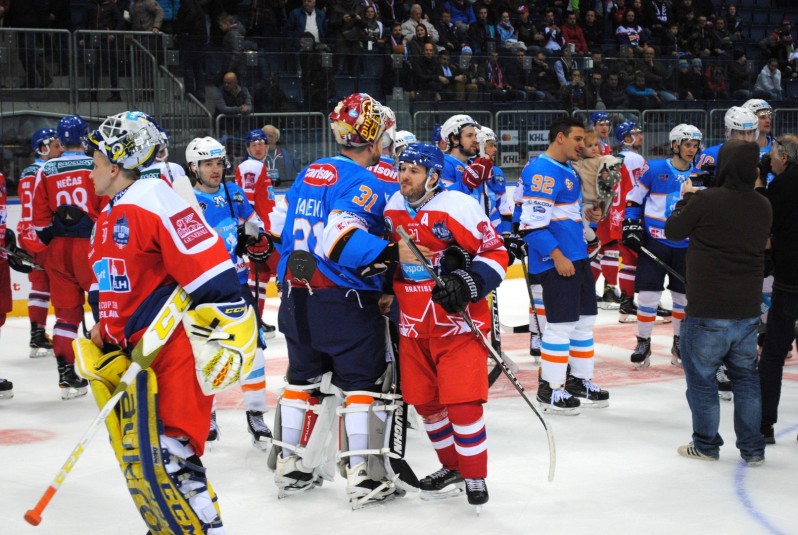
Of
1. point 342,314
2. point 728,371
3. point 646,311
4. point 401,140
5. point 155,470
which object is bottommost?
point 646,311

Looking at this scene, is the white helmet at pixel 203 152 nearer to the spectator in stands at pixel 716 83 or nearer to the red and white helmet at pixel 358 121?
the red and white helmet at pixel 358 121

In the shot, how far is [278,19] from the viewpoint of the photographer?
12242 mm

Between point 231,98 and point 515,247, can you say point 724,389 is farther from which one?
point 231,98

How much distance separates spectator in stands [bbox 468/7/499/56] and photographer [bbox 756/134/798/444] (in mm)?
9181

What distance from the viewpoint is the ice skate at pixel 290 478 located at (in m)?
4.16

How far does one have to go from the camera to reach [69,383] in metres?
6.14

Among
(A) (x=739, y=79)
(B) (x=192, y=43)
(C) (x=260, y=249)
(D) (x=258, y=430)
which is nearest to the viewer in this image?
(D) (x=258, y=430)

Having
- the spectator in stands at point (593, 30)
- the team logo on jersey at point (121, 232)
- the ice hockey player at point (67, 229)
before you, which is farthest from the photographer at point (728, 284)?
the spectator in stands at point (593, 30)

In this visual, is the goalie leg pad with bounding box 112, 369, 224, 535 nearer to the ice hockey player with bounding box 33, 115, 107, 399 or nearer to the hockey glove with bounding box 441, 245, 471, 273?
the hockey glove with bounding box 441, 245, 471, 273

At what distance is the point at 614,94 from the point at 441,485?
9.25 metres

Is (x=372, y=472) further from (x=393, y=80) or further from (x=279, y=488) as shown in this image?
(x=393, y=80)

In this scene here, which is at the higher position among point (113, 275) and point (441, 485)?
point (113, 275)

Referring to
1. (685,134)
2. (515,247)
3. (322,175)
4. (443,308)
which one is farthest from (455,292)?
(685,134)

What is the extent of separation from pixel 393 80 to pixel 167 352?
8.70 meters
